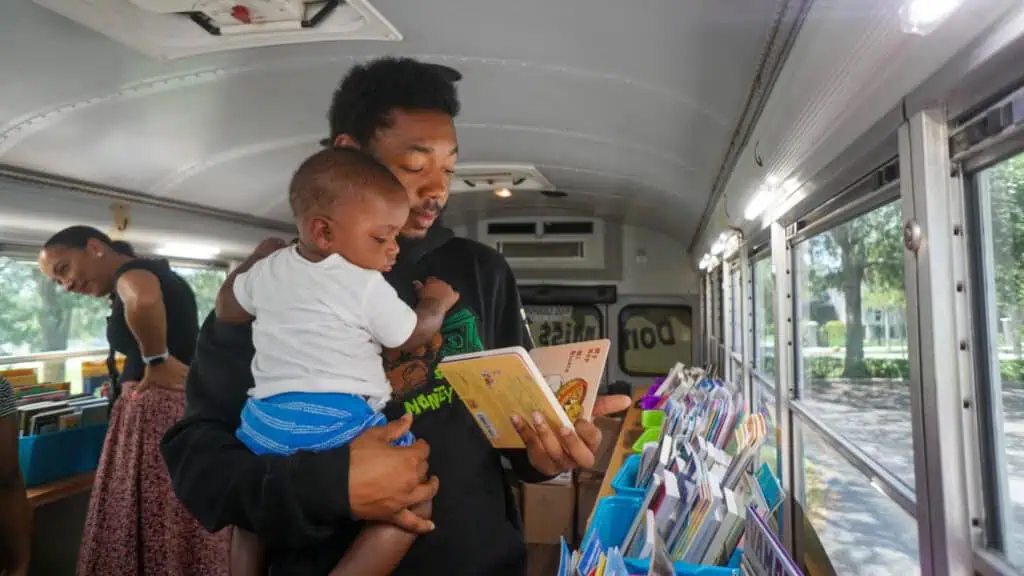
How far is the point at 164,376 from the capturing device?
2.48 metres

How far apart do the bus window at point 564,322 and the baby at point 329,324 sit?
525 centimetres

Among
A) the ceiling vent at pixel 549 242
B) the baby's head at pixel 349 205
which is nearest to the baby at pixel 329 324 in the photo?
the baby's head at pixel 349 205

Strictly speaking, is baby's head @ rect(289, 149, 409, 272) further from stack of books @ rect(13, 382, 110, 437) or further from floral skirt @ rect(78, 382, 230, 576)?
stack of books @ rect(13, 382, 110, 437)

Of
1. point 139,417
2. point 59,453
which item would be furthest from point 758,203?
point 59,453

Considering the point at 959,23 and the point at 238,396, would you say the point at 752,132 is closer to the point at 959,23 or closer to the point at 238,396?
the point at 959,23

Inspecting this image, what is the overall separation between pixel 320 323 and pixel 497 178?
308 cm

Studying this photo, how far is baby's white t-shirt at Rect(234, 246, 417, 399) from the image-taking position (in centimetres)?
95

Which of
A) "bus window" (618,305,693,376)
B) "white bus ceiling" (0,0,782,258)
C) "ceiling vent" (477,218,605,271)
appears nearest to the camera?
"white bus ceiling" (0,0,782,258)

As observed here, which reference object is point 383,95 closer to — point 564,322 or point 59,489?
point 59,489

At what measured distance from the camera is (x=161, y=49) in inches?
72.0

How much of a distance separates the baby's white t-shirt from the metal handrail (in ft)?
9.75

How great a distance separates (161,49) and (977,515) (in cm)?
222

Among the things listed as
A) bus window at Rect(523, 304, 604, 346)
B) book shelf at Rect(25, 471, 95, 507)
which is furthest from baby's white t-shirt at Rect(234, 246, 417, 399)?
bus window at Rect(523, 304, 604, 346)

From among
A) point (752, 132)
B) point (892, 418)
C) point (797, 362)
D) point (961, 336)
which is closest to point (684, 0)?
point (752, 132)
